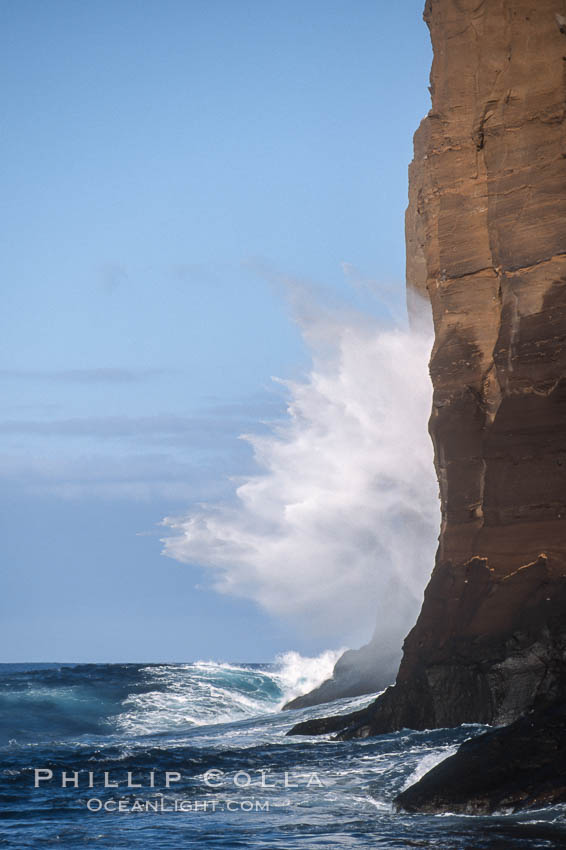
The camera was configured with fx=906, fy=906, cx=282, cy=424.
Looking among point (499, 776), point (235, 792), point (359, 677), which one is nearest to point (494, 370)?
point (499, 776)

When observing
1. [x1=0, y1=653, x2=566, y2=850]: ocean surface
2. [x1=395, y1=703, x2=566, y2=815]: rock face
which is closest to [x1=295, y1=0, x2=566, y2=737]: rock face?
[x1=0, y1=653, x2=566, y2=850]: ocean surface

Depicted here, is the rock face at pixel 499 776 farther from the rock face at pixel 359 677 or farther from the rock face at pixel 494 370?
the rock face at pixel 359 677

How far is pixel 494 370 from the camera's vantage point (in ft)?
55.8

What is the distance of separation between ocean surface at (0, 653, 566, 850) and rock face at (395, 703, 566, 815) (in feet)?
0.91

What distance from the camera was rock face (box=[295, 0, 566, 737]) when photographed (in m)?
15.4

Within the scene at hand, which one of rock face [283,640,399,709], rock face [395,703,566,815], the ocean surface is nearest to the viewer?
the ocean surface

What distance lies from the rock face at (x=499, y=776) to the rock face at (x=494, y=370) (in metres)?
2.84

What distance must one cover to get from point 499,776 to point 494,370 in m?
8.16

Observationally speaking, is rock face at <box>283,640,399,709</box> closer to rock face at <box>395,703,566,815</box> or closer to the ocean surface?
the ocean surface

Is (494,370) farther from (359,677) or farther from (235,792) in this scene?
(359,677)

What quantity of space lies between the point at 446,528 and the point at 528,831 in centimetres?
818

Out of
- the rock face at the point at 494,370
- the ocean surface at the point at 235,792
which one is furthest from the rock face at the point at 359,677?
the rock face at the point at 494,370

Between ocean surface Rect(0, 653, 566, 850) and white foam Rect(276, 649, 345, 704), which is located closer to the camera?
ocean surface Rect(0, 653, 566, 850)

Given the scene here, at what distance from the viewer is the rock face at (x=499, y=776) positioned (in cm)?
1048
